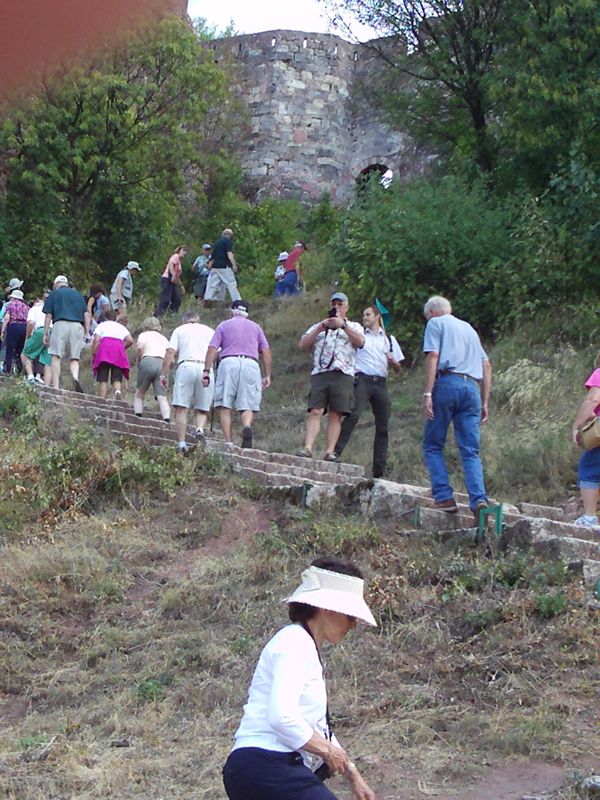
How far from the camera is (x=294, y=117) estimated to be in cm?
3228

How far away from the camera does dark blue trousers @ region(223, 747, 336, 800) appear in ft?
12.5

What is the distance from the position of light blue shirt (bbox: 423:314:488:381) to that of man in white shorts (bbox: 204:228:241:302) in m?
14.1

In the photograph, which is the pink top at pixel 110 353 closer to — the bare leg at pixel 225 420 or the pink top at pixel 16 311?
the pink top at pixel 16 311

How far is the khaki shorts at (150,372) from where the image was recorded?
13688mm

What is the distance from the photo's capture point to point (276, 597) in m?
8.84

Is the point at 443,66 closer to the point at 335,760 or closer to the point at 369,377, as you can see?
the point at 369,377

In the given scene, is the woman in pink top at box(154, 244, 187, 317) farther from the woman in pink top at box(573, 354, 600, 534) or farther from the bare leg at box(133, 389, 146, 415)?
the woman in pink top at box(573, 354, 600, 534)

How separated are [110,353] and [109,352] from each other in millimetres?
28

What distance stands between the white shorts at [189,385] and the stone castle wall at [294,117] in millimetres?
20323

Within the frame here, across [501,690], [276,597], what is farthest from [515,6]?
[501,690]

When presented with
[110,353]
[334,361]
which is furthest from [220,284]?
[334,361]

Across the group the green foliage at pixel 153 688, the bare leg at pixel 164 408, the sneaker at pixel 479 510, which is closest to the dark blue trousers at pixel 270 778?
the green foliage at pixel 153 688

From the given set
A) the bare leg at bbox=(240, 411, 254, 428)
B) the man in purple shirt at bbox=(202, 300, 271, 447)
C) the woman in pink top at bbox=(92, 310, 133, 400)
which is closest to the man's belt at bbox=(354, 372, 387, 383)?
the man in purple shirt at bbox=(202, 300, 271, 447)

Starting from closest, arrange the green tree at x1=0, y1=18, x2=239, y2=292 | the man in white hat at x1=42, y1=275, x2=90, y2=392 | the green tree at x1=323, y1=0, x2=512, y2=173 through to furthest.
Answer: the man in white hat at x1=42, y1=275, x2=90, y2=392, the green tree at x1=323, y1=0, x2=512, y2=173, the green tree at x1=0, y1=18, x2=239, y2=292
